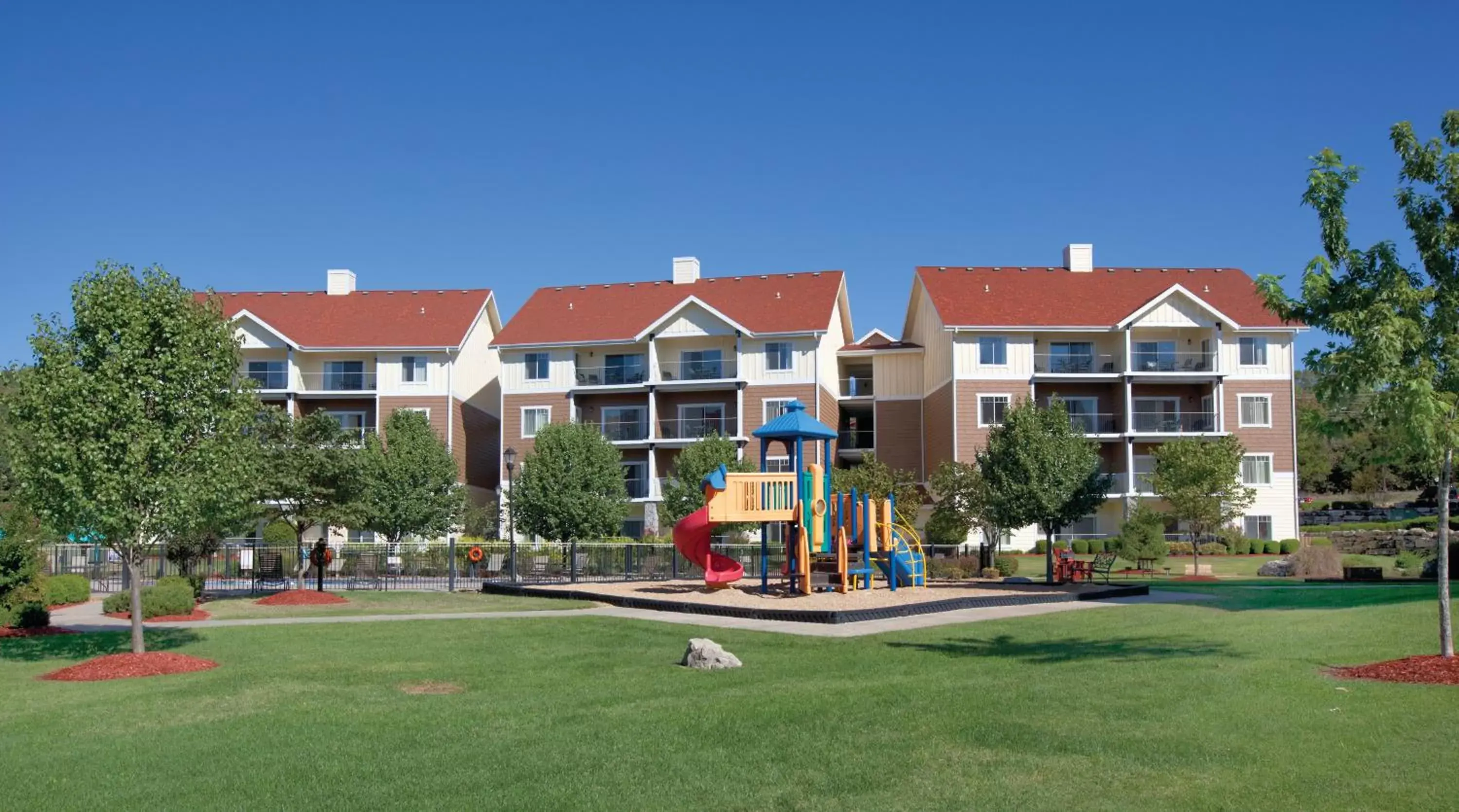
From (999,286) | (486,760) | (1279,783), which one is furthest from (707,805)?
(999,286)

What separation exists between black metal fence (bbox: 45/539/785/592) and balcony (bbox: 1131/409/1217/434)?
24.7 m

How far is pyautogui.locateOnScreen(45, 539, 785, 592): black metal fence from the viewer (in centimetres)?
3447

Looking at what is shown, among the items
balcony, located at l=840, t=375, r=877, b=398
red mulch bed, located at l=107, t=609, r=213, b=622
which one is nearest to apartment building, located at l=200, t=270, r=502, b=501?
balcony, located at l=840, t=375, r=877, b=398

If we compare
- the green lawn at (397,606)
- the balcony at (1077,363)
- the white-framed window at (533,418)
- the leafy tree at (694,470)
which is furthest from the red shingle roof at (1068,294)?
the green lawn at (397,606)

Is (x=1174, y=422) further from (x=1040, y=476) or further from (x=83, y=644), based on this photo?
(x=83, y=644)

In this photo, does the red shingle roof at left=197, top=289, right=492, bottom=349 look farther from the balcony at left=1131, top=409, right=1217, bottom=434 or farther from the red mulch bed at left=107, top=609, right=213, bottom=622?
the balcony at left=1131, top=409, right=1217, bottom=434

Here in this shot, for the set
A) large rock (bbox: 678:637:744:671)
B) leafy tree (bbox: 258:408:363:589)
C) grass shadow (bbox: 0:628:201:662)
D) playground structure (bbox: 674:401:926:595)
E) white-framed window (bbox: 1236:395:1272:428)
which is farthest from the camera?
white-framed window (bbox: 1236:395:1272:428)

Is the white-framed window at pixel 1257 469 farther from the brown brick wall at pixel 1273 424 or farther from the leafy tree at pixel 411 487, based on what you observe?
the leafy tree at pixel 411 487

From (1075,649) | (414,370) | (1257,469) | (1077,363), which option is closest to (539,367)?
(414,370)

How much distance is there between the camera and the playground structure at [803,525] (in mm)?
26719

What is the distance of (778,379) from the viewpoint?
5338 centimetres

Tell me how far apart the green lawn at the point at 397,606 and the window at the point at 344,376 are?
27.9 m

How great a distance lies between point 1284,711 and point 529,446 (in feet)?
151

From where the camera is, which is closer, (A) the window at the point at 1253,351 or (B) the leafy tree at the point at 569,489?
(B) the leafy tree at the point at 569,489
